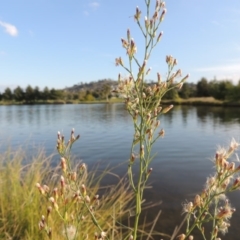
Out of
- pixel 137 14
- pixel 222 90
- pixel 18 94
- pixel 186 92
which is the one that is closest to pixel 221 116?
pixel 137 14

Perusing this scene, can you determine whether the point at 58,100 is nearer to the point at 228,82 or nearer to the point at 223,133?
the point at 228,82

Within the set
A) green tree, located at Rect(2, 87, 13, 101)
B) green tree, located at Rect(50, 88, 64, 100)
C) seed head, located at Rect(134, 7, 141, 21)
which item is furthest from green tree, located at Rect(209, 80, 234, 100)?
green tree, located at Rect(2, 87, 13, 101)

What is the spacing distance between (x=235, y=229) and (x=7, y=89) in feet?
370

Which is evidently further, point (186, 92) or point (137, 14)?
point (186, 92)

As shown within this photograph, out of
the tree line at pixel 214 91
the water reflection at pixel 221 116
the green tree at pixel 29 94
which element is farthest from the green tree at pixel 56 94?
the water reflection at pixel 221 116

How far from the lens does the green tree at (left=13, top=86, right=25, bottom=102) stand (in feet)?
346

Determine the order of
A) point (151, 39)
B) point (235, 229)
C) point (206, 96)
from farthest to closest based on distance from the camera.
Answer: point (206, 96), point (235, 229), point (151, 39)

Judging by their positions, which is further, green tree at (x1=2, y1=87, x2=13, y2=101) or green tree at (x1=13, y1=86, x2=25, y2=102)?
green tree at (x1=2, y1=87, x2=13, y2=101)

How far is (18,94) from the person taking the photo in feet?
346

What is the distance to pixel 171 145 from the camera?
15.9 metres

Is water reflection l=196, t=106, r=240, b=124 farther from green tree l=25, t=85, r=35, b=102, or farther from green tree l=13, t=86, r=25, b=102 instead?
green tree l=13, t=86, r=25, b=102

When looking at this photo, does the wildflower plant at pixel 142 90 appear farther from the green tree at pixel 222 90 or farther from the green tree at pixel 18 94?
the green tree at pixel 18 94

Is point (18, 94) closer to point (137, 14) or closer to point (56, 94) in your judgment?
point (56, 94)

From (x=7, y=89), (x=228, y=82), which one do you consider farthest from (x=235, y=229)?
(x=7, y=89)
